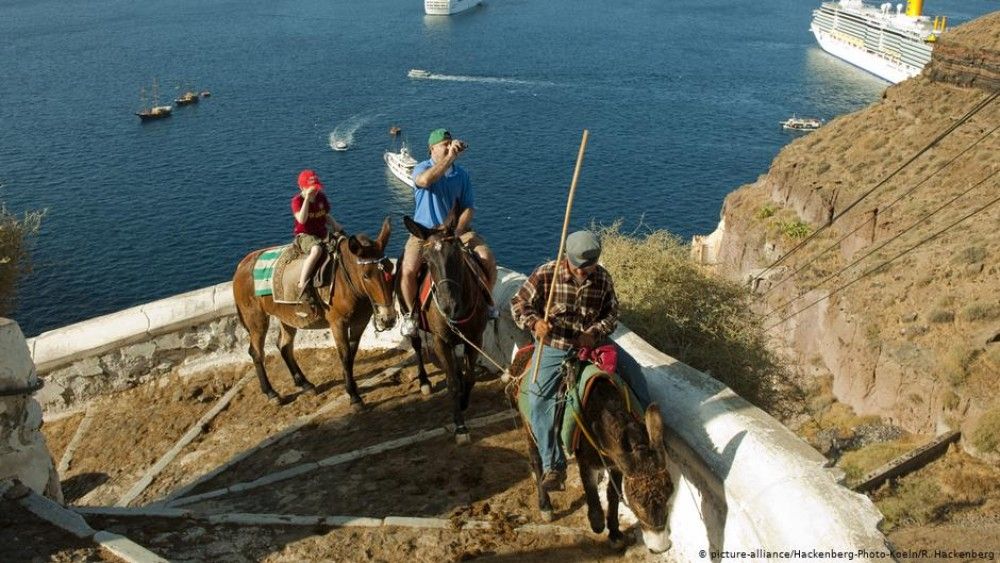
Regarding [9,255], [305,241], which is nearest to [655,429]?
[305,241]

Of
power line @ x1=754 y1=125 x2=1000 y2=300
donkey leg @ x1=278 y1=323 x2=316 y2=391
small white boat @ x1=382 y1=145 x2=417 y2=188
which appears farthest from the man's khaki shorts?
small white boat @ x1=382 y1=145 x2=417 y2=188

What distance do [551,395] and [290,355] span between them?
22.9 ft

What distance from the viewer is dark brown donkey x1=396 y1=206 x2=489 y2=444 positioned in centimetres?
1039

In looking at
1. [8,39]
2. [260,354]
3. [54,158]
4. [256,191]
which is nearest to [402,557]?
[260,354]

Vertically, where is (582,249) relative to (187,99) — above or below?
above

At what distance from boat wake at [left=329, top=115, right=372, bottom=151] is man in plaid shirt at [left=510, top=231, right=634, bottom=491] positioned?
8344 centimetres

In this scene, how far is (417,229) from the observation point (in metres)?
11.0

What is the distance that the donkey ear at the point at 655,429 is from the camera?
7.10m

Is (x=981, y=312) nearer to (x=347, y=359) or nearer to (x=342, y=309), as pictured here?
(x=347, y=359)

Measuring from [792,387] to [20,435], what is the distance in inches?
470

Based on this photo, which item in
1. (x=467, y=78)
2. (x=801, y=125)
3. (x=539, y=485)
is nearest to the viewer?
(x=539, y=485)

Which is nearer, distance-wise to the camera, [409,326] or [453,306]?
[453,306]

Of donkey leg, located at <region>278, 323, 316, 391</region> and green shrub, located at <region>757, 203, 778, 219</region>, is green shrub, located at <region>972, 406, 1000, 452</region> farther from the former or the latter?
green shrub, located at <region>757, 203, 778, 219</region>

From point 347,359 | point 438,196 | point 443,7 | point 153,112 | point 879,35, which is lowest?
point 153,112
